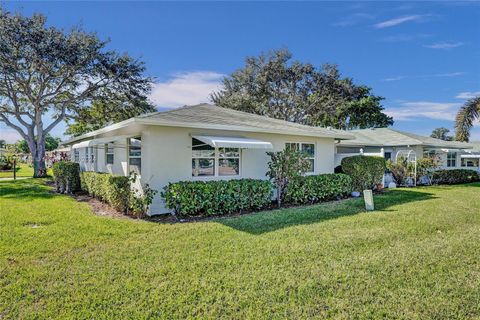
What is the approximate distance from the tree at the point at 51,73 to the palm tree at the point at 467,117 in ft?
93.2

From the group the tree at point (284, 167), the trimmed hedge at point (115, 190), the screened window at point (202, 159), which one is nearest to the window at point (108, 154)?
the trimmed hedge at point (115, 190)

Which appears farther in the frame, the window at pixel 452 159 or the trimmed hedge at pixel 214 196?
the window at pixel 452 159

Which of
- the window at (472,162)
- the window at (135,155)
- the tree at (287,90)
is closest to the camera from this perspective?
the window at (135,155)

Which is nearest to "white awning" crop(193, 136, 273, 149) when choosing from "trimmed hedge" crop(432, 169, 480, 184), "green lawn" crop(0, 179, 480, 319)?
"green lawn" crop(0, 179, 480, 319)

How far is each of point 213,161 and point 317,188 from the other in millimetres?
5006

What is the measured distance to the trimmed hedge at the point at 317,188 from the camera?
12844 mm

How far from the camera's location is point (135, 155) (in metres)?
12.5

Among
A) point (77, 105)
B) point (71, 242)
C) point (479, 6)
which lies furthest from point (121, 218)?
point (77, 105)

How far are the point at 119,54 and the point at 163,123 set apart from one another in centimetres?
2148

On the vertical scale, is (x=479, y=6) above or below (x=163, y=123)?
above

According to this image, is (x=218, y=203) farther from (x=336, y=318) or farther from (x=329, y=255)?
(x=336, y=318)

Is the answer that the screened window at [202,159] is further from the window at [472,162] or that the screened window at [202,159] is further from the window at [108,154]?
the window at [472,162]

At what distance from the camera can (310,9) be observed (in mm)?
17938

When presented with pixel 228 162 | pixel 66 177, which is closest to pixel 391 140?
pixel 228 162
